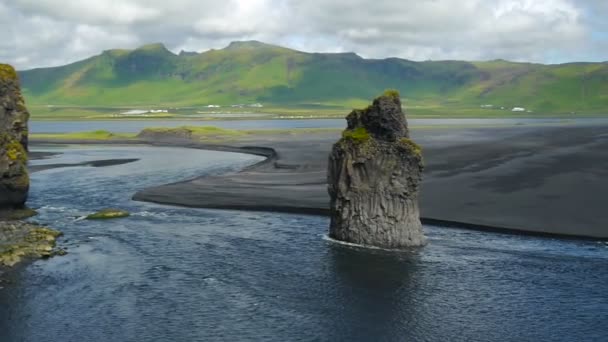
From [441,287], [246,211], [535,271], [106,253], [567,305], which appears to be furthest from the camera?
[246,211]

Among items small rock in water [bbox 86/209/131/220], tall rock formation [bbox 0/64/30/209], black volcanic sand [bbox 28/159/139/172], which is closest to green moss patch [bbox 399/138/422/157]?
small rock in water [bbox 86/209/131/220]

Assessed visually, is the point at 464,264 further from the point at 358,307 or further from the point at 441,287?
the point at 358,307

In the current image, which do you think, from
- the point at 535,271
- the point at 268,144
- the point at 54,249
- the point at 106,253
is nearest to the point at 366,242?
the point at 535,271

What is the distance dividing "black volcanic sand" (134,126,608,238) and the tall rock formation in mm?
16756

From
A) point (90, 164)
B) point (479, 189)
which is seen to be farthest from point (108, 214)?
point (90, 164)

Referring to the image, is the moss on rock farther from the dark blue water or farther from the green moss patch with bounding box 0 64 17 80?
the green moss patch with bounding box 0 64 17 80

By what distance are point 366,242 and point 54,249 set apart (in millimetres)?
29222

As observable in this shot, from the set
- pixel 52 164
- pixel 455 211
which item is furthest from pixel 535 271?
pixel 52 164

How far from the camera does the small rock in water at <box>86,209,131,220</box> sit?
227 feet

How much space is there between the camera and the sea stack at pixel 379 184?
5541 cm

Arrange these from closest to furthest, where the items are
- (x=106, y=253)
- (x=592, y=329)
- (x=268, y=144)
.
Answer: (x=592, y=329) < (x=106, y=253) < (x=268, y=144)

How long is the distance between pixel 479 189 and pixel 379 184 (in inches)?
1148

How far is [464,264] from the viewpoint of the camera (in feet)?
162

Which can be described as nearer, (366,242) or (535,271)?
(535,271)
